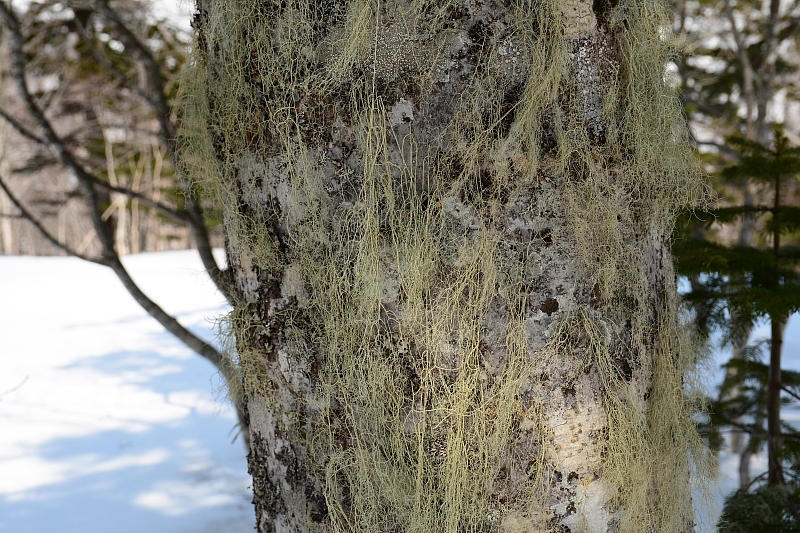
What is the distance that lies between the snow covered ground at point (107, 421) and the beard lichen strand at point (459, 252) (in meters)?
0.93

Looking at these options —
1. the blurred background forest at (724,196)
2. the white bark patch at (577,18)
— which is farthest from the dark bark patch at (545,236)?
the blurred background forest at (724,196)

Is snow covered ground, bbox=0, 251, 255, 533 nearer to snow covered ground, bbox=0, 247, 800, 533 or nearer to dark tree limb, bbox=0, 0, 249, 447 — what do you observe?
snow covered ground, bbox=0, 247, 800, 533

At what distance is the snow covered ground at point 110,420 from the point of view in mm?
2832

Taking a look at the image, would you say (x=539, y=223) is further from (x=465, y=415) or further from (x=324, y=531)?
(x=324, y=531)

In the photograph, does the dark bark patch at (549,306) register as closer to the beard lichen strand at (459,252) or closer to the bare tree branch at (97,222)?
the beard lichen strand at (459,252)

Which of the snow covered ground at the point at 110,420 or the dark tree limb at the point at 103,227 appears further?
the snow covered ground at the point at 110,420

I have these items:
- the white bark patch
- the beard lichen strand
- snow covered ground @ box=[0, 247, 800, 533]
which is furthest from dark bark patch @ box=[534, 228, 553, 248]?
snow covered ground @ box=[0, 247, 800, 533]

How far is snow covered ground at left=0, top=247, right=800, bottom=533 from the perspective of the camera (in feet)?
9.29

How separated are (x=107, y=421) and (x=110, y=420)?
0.02 metres

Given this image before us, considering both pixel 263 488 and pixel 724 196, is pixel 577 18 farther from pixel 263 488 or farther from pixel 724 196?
pixel 724 196

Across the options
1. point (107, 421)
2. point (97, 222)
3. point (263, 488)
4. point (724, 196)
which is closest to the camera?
→ point (263, 488)

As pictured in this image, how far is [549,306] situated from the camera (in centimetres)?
86

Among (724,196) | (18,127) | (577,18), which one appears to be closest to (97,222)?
(18,127)

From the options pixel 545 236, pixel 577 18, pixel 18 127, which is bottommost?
pixel 545 236
